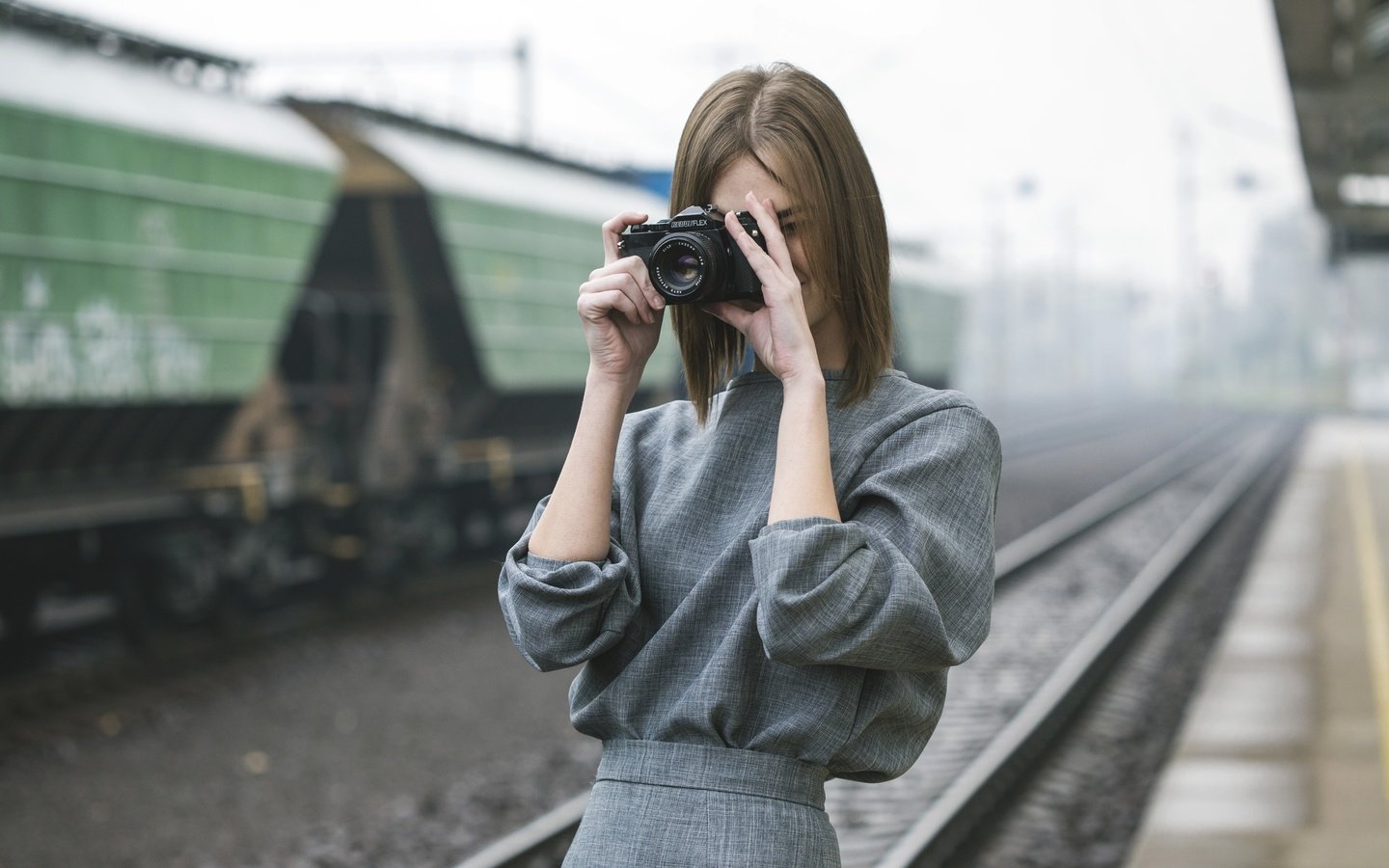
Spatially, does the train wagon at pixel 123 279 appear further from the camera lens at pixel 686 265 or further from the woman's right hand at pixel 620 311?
the camera lens at pixel 686 265

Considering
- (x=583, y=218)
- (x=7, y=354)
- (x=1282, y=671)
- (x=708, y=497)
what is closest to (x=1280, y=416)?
(x=583, y=218)

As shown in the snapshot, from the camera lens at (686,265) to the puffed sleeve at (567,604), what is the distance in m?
0.30

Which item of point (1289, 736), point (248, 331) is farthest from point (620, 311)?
point (248, 331)

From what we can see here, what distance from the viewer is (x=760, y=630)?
1515mm

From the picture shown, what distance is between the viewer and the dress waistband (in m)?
1.60

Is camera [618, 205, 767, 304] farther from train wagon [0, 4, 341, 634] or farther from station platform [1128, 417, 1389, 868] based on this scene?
train wagon [0, 4, 341, 634]

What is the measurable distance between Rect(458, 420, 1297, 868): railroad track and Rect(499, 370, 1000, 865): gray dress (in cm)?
316

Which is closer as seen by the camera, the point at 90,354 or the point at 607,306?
the point at 607,306

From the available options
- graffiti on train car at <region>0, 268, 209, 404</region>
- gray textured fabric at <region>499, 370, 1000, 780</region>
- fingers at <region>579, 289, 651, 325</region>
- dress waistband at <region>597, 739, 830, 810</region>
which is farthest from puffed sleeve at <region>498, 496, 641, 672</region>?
graffiti on train car at <region>0, 268, 209, 404</region>

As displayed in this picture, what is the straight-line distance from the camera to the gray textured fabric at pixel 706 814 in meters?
1.57

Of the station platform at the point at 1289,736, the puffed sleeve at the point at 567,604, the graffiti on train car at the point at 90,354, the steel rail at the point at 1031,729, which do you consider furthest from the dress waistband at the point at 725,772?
the graffiti on train car at the point at 90,354

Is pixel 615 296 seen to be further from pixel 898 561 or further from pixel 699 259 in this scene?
pixel 898 561

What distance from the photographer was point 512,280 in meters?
13.1

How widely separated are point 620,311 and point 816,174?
264mm
